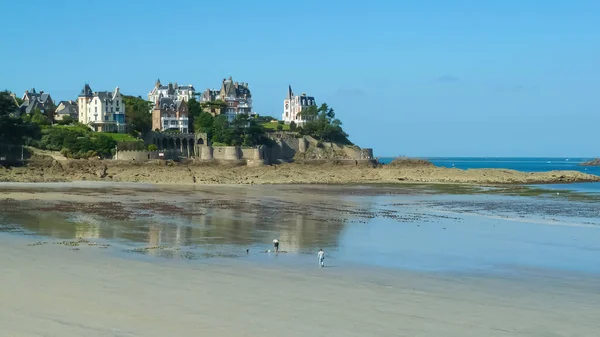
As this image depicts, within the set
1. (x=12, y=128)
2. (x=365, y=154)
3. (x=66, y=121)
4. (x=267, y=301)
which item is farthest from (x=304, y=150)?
(x=267, y=301)

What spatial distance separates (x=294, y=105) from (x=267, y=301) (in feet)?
267

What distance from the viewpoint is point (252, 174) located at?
57094mm

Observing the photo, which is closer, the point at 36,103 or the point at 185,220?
the point at 185,220

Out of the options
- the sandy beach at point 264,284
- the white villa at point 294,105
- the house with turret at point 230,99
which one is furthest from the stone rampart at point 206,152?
the sandy beach at point 264,284

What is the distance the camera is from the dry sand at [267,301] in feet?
34.1

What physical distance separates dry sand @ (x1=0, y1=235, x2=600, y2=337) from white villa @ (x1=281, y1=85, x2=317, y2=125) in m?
69.9

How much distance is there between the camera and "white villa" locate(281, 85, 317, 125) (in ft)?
292

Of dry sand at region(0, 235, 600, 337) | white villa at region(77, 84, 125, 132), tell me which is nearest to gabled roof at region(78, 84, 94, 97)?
white villa at region(77, 84, 125, 132)

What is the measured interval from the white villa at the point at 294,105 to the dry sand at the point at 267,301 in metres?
69.9

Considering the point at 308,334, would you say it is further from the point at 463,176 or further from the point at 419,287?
the point at 463,176

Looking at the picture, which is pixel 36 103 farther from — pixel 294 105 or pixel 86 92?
pixel 294 105

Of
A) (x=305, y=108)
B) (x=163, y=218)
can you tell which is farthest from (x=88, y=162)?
(x=305, y=108)

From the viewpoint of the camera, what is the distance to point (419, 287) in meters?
13.8

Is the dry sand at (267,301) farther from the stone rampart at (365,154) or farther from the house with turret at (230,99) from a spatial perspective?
the house with turret at (230,99)
